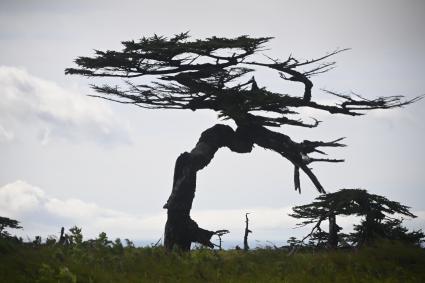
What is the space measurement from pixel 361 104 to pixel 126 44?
9055mm

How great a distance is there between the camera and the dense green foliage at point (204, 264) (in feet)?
35.5

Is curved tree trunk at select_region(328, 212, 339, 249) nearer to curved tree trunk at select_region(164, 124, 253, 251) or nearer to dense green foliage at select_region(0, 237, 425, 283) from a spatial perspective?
dense green foliage at select_region(0, 237, 425, 283)

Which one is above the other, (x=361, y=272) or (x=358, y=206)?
(x=358, y=206)

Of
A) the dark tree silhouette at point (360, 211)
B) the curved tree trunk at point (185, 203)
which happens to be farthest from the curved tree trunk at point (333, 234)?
the curved tree trunk at point (185, 203)

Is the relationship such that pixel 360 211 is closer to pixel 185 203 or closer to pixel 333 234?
pixel 333 234

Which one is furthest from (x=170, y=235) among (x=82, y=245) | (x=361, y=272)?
(x=361, y=272)

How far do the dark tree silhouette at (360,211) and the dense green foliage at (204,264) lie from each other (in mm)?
821

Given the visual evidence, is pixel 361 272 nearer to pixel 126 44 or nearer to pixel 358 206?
pixel 358 206

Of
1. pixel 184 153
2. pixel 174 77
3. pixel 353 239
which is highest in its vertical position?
pixel 174 77

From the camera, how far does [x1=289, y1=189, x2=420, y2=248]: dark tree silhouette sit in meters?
15.3

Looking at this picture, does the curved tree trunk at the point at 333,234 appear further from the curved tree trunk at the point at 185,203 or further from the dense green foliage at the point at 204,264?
the curved tree trunk at the point at 185,203

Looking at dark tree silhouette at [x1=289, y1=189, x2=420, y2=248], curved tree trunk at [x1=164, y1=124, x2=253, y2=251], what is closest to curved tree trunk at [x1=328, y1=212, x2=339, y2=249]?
dark tree silhouette at [x1=289, y1=189, x2=420, y2=248]

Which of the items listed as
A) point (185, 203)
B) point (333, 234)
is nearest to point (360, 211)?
point (333, 234)

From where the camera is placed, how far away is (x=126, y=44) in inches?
655
